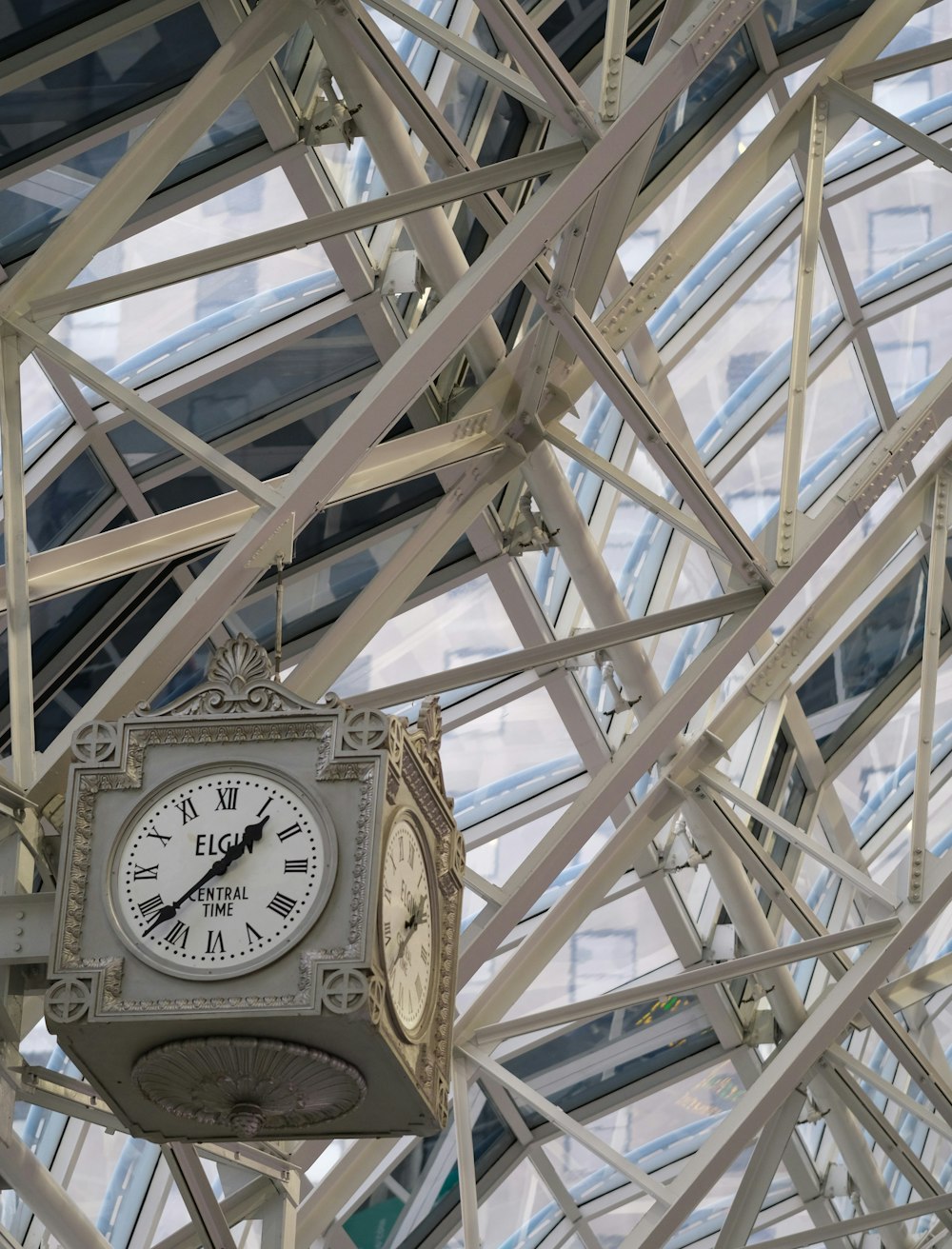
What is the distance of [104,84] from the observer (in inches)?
376

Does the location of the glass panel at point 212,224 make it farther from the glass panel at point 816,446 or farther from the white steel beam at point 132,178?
the glass panel at point 816,446

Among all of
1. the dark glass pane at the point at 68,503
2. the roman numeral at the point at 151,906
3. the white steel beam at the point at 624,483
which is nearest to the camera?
the roman numeral at the point at 151,906

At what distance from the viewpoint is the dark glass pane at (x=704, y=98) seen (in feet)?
41.7

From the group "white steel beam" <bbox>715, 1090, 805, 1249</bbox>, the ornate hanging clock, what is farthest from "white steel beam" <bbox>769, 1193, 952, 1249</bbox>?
the ornate hanging clock

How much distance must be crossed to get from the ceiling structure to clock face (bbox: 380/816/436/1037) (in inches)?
40.5

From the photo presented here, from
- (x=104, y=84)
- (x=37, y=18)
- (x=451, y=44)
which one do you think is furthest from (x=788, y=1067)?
(x=37, y=18)

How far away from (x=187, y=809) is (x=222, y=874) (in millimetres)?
297

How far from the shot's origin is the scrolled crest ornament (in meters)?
7.70

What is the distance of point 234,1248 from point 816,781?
7.81 m

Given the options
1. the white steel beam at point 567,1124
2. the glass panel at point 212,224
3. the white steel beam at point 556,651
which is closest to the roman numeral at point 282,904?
the white steel beam at point 556,651

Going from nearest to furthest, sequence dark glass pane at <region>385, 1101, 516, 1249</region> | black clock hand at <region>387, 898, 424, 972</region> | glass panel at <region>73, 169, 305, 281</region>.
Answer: black clock hand at <region>387, 898, 424, 972</region>
glass panel at <region>73, 169, 305, 281</region>
dark glass pane at <region>385, 1101, 516, 1249</region>

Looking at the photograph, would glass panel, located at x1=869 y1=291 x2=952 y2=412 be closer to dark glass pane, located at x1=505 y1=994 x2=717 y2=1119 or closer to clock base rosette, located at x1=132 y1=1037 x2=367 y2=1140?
dark glass pane, located at x1=505 y1=994 x2=717 y2=1119

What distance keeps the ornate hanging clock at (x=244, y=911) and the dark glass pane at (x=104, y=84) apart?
9.56 ft

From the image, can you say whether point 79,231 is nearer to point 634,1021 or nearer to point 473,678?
point 473,678
